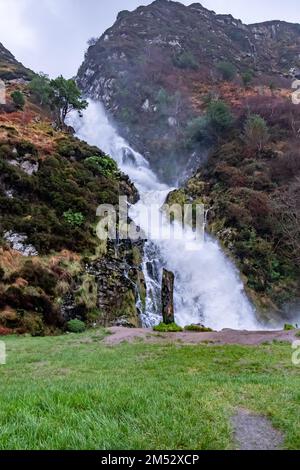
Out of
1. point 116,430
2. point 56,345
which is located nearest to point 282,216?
point 56,345

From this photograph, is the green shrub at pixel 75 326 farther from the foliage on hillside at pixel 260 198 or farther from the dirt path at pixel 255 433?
the dirt path at pixel 255 433

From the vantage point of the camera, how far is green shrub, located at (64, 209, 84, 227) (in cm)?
2941

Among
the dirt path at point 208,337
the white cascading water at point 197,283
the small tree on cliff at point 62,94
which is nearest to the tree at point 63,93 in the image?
the small tree on cliff at point 62,94

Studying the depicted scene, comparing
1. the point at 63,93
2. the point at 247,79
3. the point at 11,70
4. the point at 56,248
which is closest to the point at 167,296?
the point at 56,248

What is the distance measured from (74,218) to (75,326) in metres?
9.74

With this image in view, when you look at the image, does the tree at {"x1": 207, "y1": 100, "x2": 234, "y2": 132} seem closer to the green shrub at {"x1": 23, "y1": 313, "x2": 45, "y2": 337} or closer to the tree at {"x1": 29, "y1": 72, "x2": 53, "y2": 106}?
the tree at {"x1": 29, "y1": 72, "x2": 53, "y2": 106}

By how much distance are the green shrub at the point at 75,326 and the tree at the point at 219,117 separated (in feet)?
116

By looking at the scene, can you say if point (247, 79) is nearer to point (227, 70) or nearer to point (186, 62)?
point (227, 70)

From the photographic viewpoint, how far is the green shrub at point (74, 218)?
→ 96.5 feet

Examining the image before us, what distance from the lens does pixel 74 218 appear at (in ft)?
98.2

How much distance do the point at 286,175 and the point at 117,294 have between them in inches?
903

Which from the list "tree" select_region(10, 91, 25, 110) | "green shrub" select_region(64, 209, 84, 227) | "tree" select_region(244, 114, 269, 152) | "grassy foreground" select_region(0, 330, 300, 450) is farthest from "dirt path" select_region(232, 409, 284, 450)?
"tree" select_region(10, 91, 25, 110)

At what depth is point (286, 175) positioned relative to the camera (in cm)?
4038
